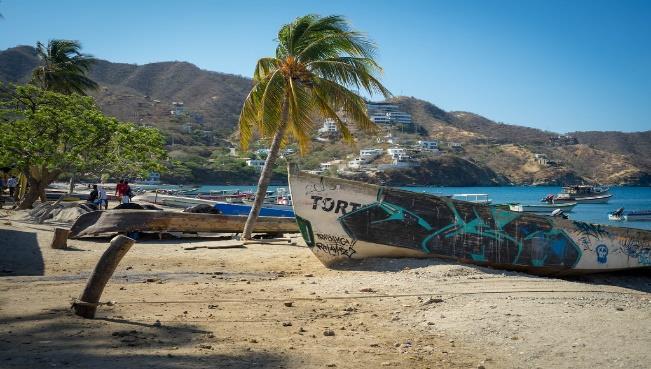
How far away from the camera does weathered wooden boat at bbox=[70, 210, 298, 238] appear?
13.8 m

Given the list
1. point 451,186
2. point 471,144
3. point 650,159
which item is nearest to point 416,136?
point 471,144

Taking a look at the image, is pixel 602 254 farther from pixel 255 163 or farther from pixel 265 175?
pixel 255 163

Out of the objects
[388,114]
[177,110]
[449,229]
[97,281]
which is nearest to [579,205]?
[449,229]

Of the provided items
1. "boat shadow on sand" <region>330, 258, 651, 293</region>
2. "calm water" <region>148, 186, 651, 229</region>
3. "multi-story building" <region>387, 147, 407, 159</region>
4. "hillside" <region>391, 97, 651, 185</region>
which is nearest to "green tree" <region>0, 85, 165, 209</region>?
"boat shadow on sand" <region>330, 258, 651, 293</region>

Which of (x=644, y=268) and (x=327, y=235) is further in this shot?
(x=644, y=268)

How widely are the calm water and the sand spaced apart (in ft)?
138

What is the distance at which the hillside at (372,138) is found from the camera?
11394 cm

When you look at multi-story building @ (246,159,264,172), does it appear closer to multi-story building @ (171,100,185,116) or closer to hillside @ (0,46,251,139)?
hillside @ (0,46,251,139)

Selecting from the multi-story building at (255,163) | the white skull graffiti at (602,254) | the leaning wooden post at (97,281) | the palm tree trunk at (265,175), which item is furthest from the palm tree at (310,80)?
the multi-story building at (255,163)

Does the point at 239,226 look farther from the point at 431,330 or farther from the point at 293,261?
the point at 431,330

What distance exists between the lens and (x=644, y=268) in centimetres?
1246

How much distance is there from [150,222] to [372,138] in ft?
434

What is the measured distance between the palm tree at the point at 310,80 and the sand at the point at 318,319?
4884mm

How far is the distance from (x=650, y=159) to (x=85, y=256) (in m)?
191
